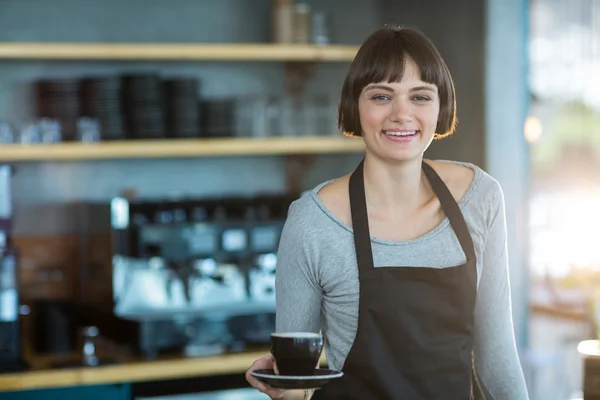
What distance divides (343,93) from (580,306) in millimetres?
2805

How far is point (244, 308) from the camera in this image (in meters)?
3.47

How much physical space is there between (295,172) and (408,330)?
101 inches

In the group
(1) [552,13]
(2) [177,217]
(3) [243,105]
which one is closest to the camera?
(2) [177,217]

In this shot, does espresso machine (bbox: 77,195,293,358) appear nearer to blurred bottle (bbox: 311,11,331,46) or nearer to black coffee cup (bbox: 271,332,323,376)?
blurred bottle (bbox: 311,11,331,46)

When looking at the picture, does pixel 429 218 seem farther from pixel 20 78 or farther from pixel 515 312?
pixel 20 78

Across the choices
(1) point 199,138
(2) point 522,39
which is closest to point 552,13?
(2) point 522,39

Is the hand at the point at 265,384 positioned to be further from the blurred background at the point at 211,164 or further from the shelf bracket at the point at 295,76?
the shelf bracket at the point at 295,76

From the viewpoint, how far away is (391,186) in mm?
1665

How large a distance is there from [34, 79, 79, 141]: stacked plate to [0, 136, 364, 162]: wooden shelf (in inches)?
4.1

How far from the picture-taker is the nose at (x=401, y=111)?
1545mm

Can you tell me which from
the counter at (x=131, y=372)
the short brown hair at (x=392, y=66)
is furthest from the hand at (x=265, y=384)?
the counter at (x=131, y=372)

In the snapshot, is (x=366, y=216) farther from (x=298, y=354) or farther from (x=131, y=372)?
(x=131, y=372)

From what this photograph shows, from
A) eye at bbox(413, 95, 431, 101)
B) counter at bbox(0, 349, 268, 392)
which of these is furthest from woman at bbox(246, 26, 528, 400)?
counter at bbox(0, 349, 268, 392)

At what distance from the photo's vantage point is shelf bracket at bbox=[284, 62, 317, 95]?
13.3 feet
